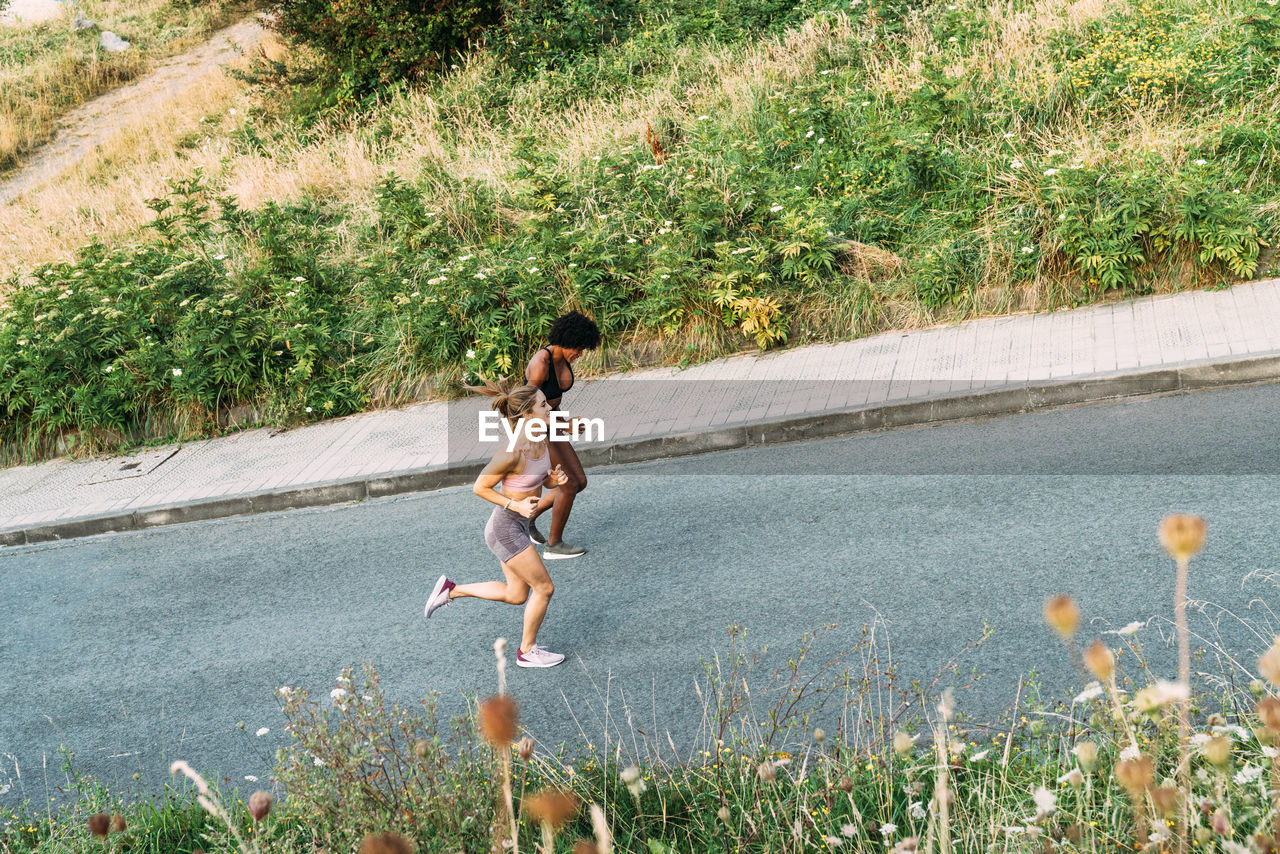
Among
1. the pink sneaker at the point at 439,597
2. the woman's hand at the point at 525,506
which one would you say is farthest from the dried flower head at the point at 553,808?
the pink sneaker at the point at 439,597

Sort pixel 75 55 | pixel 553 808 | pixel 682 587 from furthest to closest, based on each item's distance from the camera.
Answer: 1. pixel 75 55
2. pixel 682 587
3. pixel 553 808

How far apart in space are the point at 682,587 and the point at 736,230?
18.7 ft

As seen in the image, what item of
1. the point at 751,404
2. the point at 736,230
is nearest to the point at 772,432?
the point at 751,404

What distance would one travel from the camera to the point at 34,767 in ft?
17.7

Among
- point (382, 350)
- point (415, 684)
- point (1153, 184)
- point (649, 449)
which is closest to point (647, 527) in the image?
point (649, 449)

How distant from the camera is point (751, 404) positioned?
8977mm

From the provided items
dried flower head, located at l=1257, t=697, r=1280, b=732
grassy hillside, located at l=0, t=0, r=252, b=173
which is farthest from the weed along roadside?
grassy hillside, located at l=0, t=0, r=252, b=173

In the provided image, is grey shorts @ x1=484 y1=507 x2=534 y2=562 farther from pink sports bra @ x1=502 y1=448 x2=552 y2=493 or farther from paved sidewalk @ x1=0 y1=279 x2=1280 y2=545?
paved sidewalk @ x1=0 y1=279 x2=1280 y2=545

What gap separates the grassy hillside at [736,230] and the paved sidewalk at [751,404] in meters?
0.52

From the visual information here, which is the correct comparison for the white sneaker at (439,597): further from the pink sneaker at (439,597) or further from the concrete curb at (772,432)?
the concrete curb at (772,432)

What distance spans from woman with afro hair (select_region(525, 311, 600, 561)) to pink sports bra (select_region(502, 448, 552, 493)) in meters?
0.86

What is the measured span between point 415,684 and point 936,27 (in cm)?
1150

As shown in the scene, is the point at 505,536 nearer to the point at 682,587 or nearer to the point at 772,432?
the point at 682,587

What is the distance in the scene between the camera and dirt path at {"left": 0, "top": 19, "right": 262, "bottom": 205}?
22688 millimetres
